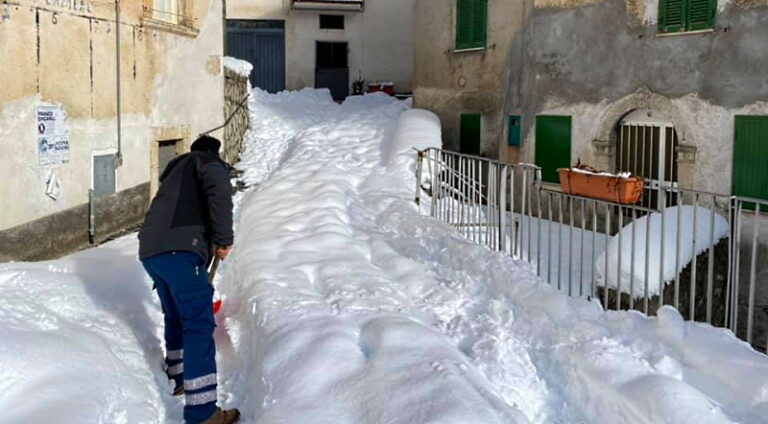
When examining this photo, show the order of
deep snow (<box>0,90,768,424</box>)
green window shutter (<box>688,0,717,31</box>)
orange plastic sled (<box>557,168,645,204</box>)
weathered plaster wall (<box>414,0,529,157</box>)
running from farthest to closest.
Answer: weathered plaster wall (<box>414,0,529,157</box>) < green window shutter (<box>688,0,717,31</box>) < orange plastic sled (<box>557,168,645,204</box>) < deep snow (<box>0,90,768,424</box>)

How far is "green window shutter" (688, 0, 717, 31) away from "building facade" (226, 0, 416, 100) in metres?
12.7

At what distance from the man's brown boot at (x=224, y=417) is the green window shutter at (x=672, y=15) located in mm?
9826

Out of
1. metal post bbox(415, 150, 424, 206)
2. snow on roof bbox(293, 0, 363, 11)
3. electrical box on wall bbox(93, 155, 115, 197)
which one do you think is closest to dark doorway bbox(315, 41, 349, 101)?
snow on roof bbox(293, 0, 363, 11)

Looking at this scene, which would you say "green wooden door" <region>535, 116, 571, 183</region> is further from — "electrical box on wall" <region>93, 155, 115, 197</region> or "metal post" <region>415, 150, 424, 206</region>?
"electrical box on wall" <region>93, 155, 115, 197</region>

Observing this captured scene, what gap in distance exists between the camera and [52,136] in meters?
7.34

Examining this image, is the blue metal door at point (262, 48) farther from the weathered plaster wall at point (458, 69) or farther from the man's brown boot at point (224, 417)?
the man's brown boot at point (224, 417)

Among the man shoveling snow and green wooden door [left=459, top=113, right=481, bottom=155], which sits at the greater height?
green wooden door [left=459, top=113, right=481, bottom=155]

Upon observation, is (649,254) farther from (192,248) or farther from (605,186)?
(192,248)

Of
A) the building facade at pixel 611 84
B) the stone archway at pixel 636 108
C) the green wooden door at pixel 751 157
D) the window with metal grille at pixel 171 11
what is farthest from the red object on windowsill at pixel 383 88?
the green wooden door at pixel 751 157

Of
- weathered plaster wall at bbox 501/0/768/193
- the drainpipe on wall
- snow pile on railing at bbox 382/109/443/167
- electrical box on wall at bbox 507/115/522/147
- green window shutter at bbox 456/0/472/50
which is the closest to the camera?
the drainpipe on wall

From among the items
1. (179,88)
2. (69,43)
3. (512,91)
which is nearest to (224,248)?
(69,43)

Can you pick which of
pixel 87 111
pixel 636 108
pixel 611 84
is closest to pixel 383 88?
pixel 611 84

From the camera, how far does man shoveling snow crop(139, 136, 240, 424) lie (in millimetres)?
3953

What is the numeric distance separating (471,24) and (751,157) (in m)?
7.37
